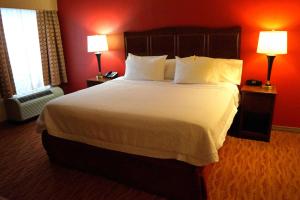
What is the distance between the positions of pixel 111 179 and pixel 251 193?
4.30 feet

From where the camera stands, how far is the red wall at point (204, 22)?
3018 millimetres

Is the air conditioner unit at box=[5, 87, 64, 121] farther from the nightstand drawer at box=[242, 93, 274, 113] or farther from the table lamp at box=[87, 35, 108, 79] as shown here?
the nightstand drawer at box=[242, 93, 274, 113]

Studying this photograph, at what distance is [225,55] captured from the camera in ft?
11.0

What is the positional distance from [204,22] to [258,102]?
1360 mm

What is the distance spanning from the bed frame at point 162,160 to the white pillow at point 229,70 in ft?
0.47

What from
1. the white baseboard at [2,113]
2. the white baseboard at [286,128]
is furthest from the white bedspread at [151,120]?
the white baseboard at [2,113]

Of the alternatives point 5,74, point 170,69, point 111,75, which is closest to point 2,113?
point 5,74

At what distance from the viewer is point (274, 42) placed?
2.81 metres

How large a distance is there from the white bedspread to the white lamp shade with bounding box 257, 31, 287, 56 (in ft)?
2.19

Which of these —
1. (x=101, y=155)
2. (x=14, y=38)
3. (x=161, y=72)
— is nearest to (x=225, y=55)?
(x=161, y=72)

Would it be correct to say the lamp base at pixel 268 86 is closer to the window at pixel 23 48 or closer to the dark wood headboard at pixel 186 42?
the dark wood headboard at pixel 186 42

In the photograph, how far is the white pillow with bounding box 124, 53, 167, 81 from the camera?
11.3 feet

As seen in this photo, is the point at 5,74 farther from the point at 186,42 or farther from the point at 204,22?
the point at 204,22

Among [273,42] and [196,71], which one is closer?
[273,42]
